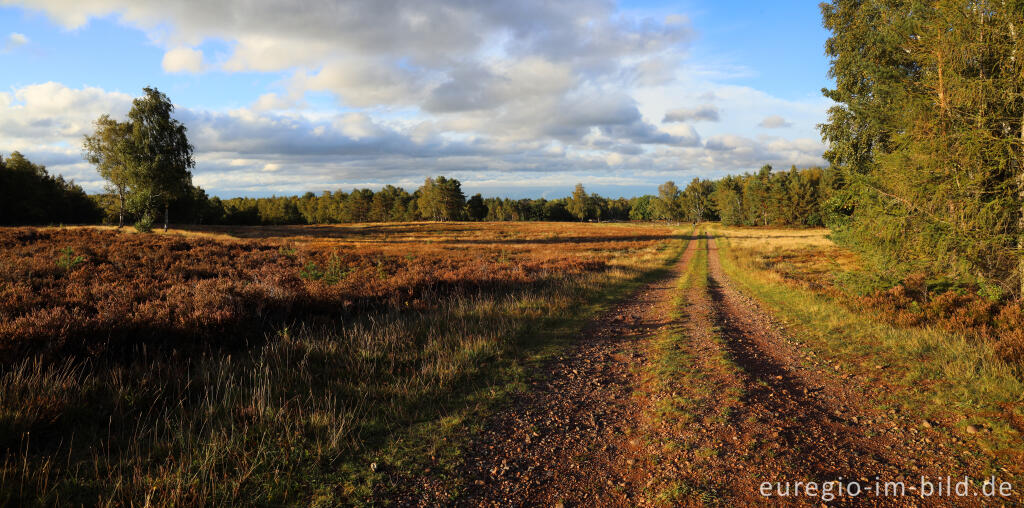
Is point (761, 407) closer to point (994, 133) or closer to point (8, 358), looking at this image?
point (8, 358)

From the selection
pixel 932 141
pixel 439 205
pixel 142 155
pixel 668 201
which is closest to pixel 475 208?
pixel 439 205

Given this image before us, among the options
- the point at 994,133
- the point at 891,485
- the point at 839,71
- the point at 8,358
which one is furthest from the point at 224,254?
the point at 839,71

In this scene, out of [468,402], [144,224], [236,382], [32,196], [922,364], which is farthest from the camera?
[32,196]

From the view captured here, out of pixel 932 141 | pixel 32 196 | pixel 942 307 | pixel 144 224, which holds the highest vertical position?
pixel 32 196

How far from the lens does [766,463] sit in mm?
4125

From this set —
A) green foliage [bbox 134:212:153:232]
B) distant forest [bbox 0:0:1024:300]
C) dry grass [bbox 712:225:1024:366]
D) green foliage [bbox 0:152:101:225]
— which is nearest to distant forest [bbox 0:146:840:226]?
green foliage [bbox 0:152:101:225]

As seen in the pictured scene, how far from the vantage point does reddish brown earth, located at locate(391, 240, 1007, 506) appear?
3795 millimetres

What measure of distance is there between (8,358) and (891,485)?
429 inches

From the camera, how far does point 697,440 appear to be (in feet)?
15.1

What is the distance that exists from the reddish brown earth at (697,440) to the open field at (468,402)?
29 mm

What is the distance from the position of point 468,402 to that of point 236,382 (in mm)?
3526

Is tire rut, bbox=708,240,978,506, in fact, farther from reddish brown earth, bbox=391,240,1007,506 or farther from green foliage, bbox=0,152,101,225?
green foliage, bbox=0,152,101,225

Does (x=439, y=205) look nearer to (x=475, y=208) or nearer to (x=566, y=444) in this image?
(x=475, y=208)

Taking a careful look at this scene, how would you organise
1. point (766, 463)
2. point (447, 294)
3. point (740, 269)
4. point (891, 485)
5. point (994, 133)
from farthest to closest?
point (740, 269), point (447, 294), point (994, 133), point (766, 463), point (891, 485)
